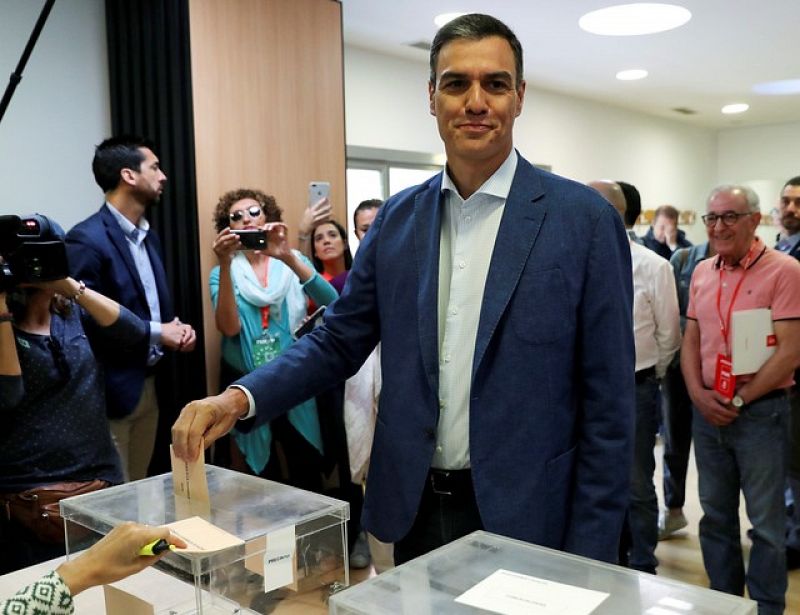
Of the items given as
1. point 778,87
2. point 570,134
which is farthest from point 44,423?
point 778,87

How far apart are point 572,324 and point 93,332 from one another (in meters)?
1.66

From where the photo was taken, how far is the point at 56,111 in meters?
3.05

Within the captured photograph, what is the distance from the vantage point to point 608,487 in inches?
48.3

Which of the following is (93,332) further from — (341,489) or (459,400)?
(459,400)

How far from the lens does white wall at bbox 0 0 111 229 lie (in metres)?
2.92

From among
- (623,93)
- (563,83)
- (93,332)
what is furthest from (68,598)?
(623,93)

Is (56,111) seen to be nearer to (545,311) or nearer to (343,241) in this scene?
(343,241)

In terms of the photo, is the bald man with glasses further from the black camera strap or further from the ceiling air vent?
the ceiling air vent

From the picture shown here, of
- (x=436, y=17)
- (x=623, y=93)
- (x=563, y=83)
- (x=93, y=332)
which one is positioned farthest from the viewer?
(x=623, y=93)

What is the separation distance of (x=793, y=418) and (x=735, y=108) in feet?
18.5

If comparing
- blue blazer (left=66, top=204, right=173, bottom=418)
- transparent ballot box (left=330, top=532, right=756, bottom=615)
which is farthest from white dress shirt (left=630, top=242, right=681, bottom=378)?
transparent ballot box (left=330, top=532, right=756, bottom=615)

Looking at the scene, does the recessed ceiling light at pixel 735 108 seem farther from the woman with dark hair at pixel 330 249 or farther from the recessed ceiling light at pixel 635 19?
the woman with dark hair at pixel 330 249

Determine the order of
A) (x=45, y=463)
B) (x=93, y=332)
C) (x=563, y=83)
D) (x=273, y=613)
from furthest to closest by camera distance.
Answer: (x=563, y=83) < (x=93, y=332) < (x=45, y=463) < (x=273, y=613)

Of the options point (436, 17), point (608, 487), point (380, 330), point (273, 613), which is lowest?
point (273, 613)
